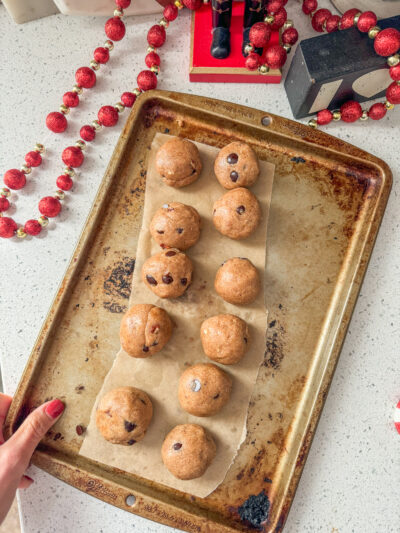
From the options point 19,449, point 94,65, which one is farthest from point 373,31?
point 19,449

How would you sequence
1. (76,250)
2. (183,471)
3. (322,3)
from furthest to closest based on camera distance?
1. (322,3)
2. (76,250)
3. (183,471)

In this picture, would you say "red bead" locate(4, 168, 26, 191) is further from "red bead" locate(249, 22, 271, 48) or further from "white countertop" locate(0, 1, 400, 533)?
"red bead" locate(249, 22, 271, 48)

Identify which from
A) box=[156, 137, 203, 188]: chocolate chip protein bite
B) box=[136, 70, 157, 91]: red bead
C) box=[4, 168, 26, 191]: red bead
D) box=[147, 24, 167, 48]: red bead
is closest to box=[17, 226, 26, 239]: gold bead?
box=[4, 168, 26, 191]: red bead

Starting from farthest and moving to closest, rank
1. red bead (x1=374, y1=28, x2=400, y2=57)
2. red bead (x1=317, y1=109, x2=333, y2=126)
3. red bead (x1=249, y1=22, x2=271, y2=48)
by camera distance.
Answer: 1. red bead (x1=317, y1=109, x2=333, y2=126)
2. red bead (x1=249, y1=22, x2=271, y2=48)
3. red bead (x1=374, y1=28, x2=400, y2=57)

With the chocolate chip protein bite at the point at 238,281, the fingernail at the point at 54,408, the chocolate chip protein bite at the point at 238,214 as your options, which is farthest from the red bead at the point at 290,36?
the fingernail at the point at 54,408

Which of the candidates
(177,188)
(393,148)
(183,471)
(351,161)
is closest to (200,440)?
(183,471)

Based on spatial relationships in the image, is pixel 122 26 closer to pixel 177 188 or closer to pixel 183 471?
pixel 177 188

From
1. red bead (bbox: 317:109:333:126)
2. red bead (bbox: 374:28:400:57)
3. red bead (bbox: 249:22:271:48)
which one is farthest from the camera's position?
red bead (bbox: 317:109:333:126)
